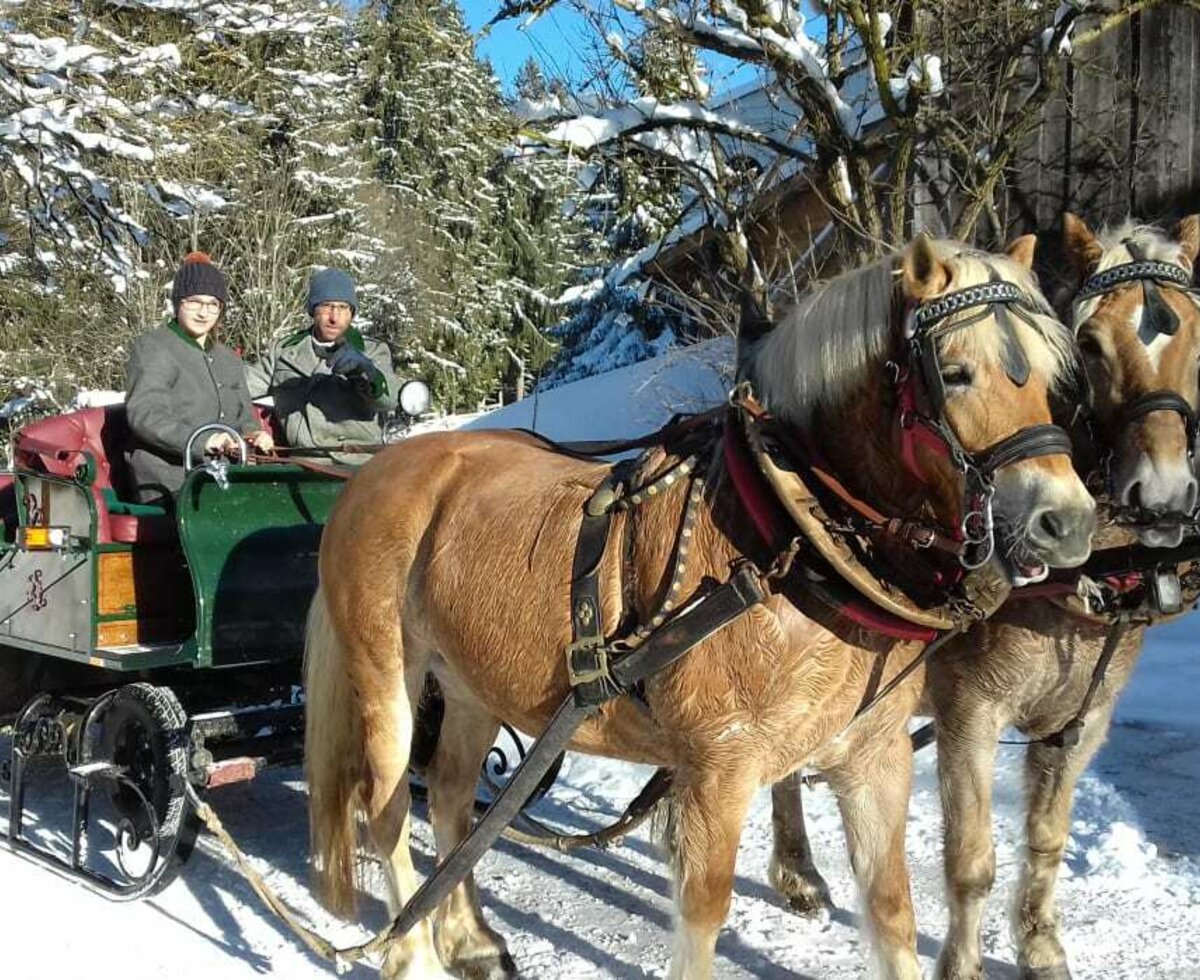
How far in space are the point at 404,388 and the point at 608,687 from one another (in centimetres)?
196

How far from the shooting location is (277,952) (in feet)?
11.4

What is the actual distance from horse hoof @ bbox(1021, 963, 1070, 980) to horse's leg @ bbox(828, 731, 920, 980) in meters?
0.72

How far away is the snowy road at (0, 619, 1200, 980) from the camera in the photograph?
11.1ft

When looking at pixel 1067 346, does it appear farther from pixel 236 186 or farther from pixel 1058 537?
pixel 236 186

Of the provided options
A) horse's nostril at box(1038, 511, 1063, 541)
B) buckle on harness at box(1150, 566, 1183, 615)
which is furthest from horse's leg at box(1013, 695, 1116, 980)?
horse's nostril at box(1038, 511, 1063, 541)

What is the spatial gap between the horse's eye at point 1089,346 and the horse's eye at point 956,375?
2.65ft

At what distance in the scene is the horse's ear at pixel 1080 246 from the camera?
9.84ft

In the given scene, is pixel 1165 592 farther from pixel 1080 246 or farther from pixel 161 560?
pixel 161 560

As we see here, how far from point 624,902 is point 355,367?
2.31 metres

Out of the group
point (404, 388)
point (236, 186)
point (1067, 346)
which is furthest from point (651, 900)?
point (236, 186)

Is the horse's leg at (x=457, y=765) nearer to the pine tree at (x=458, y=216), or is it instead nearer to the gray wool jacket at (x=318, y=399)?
the gray wool jacket at (x=318, y=399)

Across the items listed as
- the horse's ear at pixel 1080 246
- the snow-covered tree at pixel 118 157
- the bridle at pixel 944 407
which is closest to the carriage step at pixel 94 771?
the bridle at pixel 944 407

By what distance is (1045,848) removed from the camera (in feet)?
10.1

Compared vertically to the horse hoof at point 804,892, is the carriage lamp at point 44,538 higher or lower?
higher
